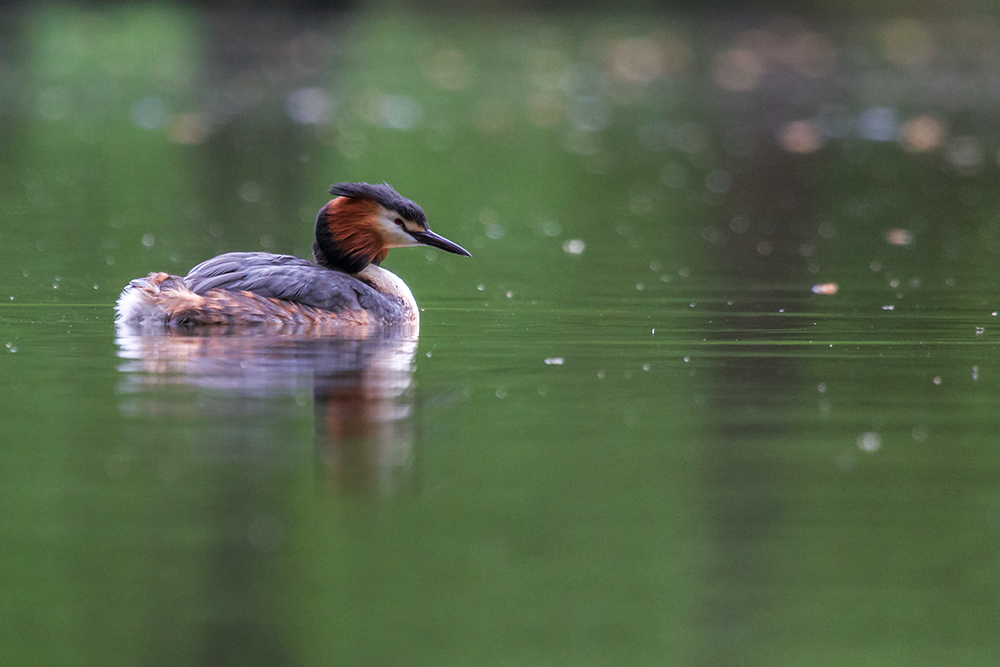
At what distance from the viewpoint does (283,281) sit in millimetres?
9633

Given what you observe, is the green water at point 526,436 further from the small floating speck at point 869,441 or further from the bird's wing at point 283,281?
the bird's wing at point 283,281

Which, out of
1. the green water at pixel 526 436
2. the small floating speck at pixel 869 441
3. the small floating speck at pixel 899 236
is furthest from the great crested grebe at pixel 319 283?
the small floating speck at pixel 899 236

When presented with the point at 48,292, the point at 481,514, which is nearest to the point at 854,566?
the point at 481,514

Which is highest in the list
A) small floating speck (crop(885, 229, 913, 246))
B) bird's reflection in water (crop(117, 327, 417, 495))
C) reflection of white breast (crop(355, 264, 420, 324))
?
small floating speck (crop(885, 229, 913, 246))

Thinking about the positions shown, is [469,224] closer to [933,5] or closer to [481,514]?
[481,514]

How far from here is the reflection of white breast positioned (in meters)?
10.0

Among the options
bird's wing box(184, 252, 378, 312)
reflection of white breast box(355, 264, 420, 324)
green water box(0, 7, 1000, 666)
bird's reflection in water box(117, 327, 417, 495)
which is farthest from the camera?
reflection of white breast box(355, 264, 420, 324)

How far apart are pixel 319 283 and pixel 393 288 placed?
1.82ft

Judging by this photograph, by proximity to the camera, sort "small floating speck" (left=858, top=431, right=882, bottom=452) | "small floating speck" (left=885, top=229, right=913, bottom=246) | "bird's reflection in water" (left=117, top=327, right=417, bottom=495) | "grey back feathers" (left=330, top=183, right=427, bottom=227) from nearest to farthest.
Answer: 1. "bird's reflection in water" (left=117, top=327, right=417, bottom=495)
2. "small floating speck" (left=858, top=431, right=882, bottom=452)
3. "grey back feathers" (left=330, top=183, right=427, bottom=227)
4. "small floating speck" (left=885, top=229, right=913, bottom=246)

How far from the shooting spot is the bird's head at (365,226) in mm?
10352

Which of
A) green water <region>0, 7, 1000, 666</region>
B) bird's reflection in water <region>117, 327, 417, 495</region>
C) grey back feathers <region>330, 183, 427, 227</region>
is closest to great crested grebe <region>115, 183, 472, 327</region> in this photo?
grey back feathers <region>330, 183, 427, 227</region>

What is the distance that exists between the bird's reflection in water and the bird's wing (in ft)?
0.69

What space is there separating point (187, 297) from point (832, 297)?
14.0 ft

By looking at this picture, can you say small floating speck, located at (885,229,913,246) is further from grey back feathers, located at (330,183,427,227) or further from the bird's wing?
the bird's wing
